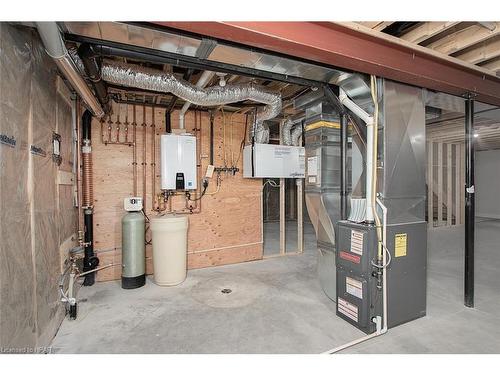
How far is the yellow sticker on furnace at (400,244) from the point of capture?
7.23 feet

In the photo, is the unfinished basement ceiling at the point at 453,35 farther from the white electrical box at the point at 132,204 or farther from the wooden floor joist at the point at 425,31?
the white electrical box at the point at 132,204

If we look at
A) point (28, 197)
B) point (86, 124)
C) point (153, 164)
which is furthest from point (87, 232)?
point (28, 197)

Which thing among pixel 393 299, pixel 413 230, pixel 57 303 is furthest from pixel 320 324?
pixel 57 303

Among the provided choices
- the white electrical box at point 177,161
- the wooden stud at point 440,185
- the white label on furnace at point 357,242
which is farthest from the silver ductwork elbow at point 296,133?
the wooden stud at point 440,185

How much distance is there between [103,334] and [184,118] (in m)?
2.69

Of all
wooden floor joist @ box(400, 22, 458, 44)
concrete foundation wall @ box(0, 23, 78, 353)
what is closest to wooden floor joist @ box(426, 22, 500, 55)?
wooden floor joist @ box(400, 22, 458, 44)

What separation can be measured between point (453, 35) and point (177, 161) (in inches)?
118

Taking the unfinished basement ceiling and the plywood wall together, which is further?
the plywood wall

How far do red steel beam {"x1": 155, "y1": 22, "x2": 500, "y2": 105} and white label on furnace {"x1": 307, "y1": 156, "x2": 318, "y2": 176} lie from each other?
1.04 metres

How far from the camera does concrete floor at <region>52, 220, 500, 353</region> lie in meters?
1.94

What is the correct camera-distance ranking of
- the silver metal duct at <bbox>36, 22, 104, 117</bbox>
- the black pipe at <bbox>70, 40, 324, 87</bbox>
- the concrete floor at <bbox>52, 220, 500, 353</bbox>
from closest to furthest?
Answer: the silver metal duct at <bbox>36, 22, 104, 117</bbox> < the black pipe at <bbox>70, 40, 324, 87</bbox> < the concrete floor at <bbox>52, 220, 500, 353</bbox>

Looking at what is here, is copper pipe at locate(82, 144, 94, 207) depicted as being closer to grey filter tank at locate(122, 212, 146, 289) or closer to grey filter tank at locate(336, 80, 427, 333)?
grey filter tank at locate(122, 212, 146, 289)

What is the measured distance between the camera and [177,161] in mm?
3428

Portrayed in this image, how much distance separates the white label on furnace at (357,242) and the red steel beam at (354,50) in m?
1.27
